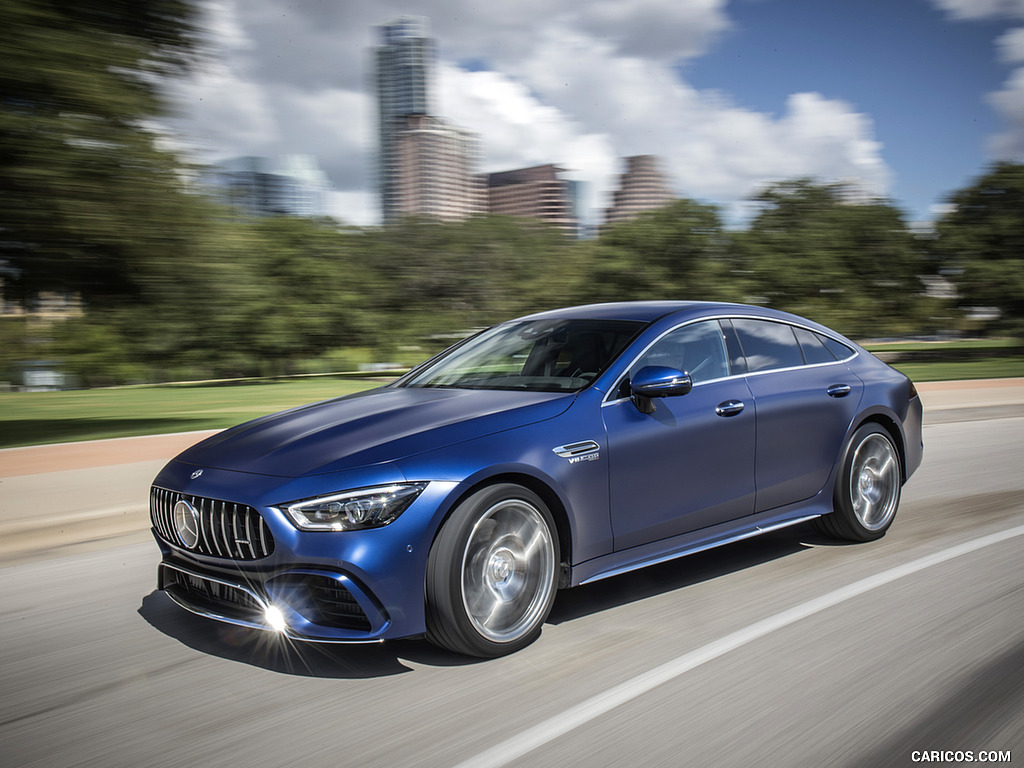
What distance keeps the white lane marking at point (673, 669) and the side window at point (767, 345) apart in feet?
Answer: 4.50

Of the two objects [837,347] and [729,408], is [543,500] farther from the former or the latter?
[837,347]

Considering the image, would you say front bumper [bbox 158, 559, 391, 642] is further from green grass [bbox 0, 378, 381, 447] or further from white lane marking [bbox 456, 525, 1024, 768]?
green grass [bbox 0, 378, 381, 447]

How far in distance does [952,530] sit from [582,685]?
3.90 metres

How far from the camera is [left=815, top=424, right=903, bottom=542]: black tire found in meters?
6.07

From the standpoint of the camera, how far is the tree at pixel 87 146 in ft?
37.7

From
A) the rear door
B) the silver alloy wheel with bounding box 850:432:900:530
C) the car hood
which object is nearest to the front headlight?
the car hood

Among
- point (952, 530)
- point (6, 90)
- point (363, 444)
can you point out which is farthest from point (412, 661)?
point (6, 90)

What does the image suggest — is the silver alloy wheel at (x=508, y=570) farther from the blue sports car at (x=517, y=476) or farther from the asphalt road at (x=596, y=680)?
the asphalt road at (x=596, y=680)

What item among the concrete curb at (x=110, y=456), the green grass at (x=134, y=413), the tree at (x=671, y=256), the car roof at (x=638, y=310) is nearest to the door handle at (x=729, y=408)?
→ the car roof at (x=638, y=310)

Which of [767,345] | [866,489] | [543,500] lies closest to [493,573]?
[543,500]

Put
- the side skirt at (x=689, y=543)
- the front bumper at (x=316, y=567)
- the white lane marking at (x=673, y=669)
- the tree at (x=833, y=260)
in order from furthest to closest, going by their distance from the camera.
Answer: the tree at (x=833, y=260) → the side skirt at (x=689, y=543) → the front bumper at (x=316, y=567) → the white lane marking at (x=673, y=669)

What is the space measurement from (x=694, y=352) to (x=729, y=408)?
38 centimetres

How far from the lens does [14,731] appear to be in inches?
141

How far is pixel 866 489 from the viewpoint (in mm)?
6289
